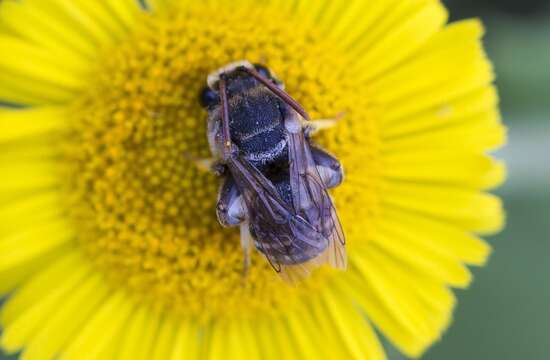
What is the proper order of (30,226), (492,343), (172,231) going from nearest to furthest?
(172,231) < (30,226) < (492,343)

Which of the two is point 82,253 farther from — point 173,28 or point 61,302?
point 173,28

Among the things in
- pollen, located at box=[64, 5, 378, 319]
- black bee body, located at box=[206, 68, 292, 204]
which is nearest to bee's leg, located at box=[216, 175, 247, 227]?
black bee body, located at box=[206, 68, 292, 204]

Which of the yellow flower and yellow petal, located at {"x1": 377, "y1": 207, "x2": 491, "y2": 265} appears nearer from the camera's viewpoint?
the yellow flower

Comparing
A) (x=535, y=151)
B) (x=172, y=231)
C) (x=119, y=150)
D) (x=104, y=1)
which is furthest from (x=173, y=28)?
(x=535, y=151)

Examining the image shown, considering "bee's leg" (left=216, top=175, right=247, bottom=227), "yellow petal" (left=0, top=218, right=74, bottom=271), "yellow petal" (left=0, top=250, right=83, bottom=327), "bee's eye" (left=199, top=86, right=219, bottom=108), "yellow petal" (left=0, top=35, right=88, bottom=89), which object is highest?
"yellow petal" (left=0, top=35, right=88, bottom=89)

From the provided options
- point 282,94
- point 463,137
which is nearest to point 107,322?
point 282,94

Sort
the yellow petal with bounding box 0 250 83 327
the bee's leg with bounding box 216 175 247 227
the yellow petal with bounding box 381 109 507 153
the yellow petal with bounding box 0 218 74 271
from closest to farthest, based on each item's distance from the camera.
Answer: the bee's leg with bounding box 216 175 247 227 → the yellow petal with bounding box 0 218 74 271 → the yellow petal with bounding box 0 250 83 327 → the yellow petal with bounding box 381 109 507 153

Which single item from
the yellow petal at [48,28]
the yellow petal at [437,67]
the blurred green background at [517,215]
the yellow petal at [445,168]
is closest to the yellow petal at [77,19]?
the yellow petal at [48,28]

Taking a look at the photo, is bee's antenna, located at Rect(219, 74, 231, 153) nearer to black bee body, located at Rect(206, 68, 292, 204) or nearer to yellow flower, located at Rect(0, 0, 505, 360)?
black bee body, located at Rect(206, 68, 292, 204)
